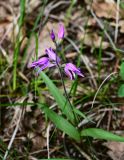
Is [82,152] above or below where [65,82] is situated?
below

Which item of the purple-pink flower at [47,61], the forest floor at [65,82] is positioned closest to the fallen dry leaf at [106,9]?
the forest floor at [65,82]

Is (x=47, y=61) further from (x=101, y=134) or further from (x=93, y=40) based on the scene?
(x=93, y=40)

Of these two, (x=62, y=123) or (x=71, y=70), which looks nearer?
(x=71, y=70)

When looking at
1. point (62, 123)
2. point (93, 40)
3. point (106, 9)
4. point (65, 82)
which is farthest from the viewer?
point (106, 9)

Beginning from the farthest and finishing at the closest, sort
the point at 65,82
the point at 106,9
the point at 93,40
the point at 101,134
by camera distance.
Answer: the point at 106,9, the point at 93,40, the point at 65,82, the point at 101,134

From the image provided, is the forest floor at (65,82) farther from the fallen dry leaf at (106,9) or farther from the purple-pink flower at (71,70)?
the purple-pink flower at (71,70)

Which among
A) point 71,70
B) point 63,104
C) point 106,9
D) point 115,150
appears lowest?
point 115,150

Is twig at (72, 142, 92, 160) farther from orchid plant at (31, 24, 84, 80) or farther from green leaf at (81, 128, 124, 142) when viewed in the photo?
orchid plant at (31, 24, 84, 80)

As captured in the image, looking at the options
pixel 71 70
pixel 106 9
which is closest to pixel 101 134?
pixel 71 70

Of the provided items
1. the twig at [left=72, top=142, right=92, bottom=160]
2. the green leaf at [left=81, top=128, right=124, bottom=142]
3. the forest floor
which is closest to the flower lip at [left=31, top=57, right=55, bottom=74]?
the forest floor

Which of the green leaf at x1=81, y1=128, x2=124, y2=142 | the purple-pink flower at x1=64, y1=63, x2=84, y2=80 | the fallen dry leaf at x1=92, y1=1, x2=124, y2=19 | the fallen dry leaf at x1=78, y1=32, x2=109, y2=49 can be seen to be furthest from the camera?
the fallen dry leaf at x1=92, y1=1, x2=124, y2=19
